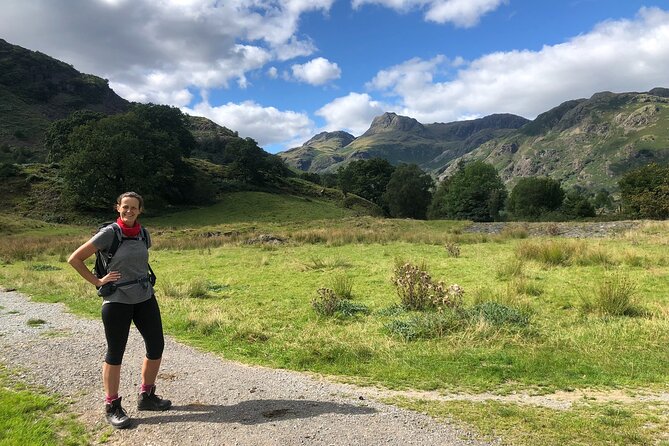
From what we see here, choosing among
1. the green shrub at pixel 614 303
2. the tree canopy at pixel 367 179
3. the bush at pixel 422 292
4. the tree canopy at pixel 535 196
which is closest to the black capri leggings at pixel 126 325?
the bush at pixel 422 292

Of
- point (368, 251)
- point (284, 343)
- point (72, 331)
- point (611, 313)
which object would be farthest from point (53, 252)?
point (611, 313)

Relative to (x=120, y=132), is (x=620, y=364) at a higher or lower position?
lower

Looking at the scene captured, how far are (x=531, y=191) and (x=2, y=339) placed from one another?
290 ft

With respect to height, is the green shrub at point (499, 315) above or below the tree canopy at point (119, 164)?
below

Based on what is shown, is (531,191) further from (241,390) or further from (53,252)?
(241,390)

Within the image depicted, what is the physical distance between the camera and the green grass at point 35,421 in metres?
4.29

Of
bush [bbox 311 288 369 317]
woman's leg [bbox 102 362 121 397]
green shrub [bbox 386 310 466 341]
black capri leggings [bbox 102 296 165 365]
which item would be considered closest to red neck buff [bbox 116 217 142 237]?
black capri leggings [bbox 102 296 165 365]

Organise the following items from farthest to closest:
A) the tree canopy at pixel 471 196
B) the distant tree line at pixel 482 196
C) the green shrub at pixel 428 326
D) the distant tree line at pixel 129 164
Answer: the tree canopy at pixel 471 196 → the distant tree line at pixel 482 196 → the distant tree line at pixel 129 164 → the green shrub at pixel 428 326

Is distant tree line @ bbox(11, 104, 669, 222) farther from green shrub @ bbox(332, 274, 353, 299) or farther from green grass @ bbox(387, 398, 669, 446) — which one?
green grass @ bbox(387, 398, 669, 446)

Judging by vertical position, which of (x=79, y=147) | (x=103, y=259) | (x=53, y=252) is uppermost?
(x=79, y=147)

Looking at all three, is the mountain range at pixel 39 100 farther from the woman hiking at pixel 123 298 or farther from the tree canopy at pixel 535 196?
the woman hiking at pixel 123 298

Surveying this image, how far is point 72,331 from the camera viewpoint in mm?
8773

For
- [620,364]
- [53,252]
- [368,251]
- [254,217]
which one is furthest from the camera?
[254,217]

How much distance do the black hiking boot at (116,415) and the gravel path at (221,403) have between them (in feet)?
0.30
